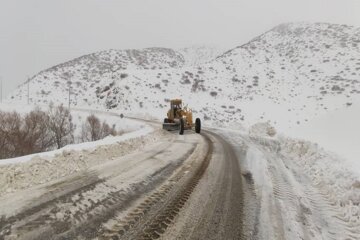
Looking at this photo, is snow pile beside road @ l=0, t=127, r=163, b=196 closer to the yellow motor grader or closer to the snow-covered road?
the snow-covered road

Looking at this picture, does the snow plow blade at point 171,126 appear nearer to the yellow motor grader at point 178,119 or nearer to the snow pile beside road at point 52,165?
the yellow motor grader at point 178,119

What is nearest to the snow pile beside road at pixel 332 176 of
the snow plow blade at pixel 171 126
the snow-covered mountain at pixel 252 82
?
the snow plow blade at pixel 171 126

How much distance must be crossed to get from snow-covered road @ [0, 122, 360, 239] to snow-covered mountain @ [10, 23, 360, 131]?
1328 inches

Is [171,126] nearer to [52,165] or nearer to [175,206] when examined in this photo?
[52,165]

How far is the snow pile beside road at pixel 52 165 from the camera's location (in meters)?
6.63

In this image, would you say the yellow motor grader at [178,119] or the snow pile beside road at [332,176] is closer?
the snow pile beside road at [332,176]

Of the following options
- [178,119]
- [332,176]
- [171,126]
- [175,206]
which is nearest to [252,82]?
[178,119]

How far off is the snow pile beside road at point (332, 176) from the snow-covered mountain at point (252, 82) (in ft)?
93.9

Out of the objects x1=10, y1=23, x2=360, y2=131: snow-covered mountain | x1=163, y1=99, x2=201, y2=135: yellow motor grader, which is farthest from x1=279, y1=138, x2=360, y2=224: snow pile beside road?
x1=10, y1=23, x2=360, y2=131: snow-covered mountain

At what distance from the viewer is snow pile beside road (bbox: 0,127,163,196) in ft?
21.7

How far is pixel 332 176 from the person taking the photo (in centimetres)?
866

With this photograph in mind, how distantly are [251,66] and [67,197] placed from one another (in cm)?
6992

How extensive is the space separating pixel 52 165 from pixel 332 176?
705cm

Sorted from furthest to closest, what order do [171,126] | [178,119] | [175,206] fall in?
[178,119]
[171,126]
[175,206]
